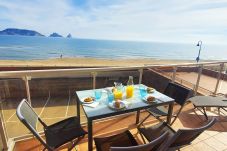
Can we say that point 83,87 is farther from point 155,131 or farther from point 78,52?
point 78,52

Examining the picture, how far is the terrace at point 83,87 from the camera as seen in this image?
236cm

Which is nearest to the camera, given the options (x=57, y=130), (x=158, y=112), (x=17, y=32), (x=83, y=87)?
(x=57, y=130)

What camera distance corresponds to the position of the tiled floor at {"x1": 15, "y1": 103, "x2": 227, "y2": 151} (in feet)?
7.75

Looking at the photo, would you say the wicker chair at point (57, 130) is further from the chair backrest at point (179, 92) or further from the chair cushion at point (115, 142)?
the chair backrest at point (179, 92)

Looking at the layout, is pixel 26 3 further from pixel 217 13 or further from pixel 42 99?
pixel 217 13

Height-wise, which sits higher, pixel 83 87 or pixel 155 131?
pixel 155 131

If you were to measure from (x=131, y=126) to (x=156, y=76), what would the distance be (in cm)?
1137

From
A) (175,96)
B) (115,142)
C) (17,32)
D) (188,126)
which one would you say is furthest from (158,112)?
(17,32)

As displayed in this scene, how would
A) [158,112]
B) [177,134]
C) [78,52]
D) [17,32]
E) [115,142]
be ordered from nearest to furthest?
[177,134] < [115,142] < [158,112] < [78,52] < [17,32]

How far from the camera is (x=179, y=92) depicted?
2.84 metres

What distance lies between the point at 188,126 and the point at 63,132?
8.00ft

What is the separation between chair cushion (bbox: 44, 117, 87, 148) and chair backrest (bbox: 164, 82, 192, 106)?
1784mm

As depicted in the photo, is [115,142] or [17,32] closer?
[115,142]

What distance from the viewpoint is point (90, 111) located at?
1809 mm
